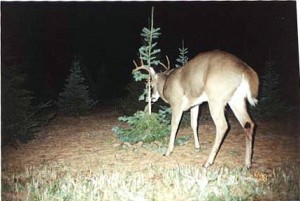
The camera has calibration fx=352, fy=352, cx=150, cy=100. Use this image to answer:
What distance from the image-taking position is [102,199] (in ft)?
17.1

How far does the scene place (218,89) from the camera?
21.3ft

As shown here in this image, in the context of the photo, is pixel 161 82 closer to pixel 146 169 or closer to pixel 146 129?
pixel 146 129

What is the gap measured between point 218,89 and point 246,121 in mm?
916

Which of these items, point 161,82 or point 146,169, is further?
point 161,82

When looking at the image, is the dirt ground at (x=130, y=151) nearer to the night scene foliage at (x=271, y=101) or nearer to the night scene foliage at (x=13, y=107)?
the night scene foliage at (x=13, y=107)

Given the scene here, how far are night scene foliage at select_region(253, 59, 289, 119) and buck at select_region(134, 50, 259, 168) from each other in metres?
4.66

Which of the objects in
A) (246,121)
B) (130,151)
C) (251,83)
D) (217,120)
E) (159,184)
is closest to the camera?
(159,184)

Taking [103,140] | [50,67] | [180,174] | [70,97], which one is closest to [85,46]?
[50,67]

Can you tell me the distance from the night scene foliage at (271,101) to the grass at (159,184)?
510 centimetres

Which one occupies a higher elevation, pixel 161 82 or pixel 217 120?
pixel 161 82

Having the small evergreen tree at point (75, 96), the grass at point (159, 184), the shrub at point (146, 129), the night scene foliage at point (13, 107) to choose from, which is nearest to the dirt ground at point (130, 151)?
the shrub at point (146, 129)

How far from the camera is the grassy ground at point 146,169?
5.34 m

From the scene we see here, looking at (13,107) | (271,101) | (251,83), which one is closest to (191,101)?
(251,83)

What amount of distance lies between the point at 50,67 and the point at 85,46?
6007 millimetres
